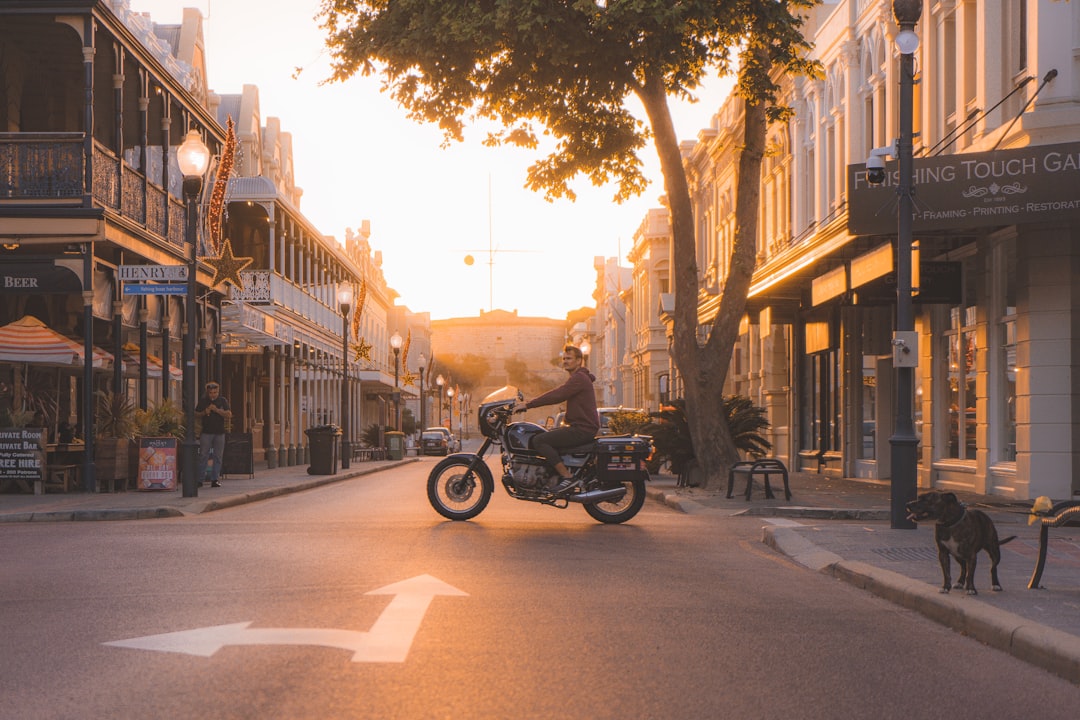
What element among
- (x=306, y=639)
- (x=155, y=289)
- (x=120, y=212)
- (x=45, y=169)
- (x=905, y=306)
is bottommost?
(x=306, y=639)

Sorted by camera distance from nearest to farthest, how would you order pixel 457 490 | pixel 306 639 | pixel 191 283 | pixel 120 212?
pixel 306 639 < pixel 457 490 < pixel 191 283 < pixel 120 212

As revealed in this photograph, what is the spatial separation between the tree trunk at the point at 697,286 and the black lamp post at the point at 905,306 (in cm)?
658

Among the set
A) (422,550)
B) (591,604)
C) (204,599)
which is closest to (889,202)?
(422,550)

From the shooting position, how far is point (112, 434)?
69.6 ft

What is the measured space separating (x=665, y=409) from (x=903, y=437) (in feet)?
30.7

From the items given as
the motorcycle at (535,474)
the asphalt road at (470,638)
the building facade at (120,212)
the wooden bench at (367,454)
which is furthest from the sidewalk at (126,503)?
the wooden bench at (367,454)

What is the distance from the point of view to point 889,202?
676 inches

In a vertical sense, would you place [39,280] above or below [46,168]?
below

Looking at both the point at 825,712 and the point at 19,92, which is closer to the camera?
the point at 825,712

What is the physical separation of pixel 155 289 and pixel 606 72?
7192 mm

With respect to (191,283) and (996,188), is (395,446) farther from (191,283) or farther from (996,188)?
(996,188)

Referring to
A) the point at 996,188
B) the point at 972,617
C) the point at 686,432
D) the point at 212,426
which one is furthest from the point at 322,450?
the point at 972,617

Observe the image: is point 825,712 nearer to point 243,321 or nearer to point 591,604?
point 591,604

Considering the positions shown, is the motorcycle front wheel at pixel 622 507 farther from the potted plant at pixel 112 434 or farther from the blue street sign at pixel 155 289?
the potted plant at pixel 112 434
